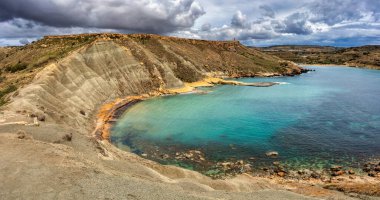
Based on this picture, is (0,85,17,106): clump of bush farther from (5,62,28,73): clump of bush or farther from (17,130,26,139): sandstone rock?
(5,62,28,73): clump of bush

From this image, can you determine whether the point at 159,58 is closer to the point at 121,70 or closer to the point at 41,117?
the point at 121,70

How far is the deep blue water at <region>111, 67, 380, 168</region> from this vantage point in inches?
1335

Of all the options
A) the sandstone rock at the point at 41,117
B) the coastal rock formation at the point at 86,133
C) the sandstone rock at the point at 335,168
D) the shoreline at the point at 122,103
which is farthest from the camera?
the shoreline at the point at 122,103

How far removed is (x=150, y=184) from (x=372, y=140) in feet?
98.8

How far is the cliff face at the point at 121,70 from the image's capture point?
131 feet

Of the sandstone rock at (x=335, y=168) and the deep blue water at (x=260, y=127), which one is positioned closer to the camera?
the sandstone rock at (x=335, y=168)

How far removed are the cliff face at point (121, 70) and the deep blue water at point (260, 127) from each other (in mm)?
6579

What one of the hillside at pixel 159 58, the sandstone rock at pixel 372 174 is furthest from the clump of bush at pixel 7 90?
the sandstone rock at pixel 372 174

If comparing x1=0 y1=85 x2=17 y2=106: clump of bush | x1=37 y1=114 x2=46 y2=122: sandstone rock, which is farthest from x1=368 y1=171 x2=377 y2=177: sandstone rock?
x1=0 y1=85 x2=17 y2=106: clump of bush

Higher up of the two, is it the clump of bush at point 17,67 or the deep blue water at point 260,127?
the clump of bush at point 17,67

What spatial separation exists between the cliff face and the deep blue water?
658 cm

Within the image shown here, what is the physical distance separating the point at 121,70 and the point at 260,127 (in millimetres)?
35712

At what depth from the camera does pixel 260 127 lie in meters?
43.8

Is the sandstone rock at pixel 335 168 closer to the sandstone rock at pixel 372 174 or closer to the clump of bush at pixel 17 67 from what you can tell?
the sandstone rock at pixel 372 174
